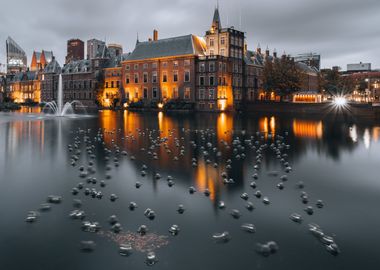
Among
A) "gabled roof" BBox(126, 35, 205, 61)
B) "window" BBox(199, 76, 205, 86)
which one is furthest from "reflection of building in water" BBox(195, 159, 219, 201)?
"gabled roof" BBox(126, 35, 205, 61)

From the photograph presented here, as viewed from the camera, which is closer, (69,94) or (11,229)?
(11,229)

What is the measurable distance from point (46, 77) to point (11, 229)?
135121mm

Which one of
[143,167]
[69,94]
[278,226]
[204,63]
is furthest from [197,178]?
[69,94]

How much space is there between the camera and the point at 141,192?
1112 cm

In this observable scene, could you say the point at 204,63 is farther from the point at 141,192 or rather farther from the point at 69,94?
the point at 141,192

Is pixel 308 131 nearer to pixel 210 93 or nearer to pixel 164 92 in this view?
pixel 210 93

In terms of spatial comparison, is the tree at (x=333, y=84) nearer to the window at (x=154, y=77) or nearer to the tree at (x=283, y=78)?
the tree at (x=283, y=78)

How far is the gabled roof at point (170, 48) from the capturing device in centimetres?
7906

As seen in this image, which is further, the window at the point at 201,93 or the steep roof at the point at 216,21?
the steep roof at the point at 216,21

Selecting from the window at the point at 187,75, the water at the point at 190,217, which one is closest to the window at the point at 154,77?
the window at the point at 187,75

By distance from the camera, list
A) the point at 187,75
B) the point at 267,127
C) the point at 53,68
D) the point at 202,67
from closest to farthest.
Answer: the point at 267,127, the point at 202,67, the point at 187,75, the point at 53,68

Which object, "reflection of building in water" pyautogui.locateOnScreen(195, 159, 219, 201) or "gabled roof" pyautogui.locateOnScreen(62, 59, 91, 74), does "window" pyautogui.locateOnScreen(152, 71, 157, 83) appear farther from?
"reflection of building in water" pyautogui.locateOnScreen(195, 159, 219, 201)

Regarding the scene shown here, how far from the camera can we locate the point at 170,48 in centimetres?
8238

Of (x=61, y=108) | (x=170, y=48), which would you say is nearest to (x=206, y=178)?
(x=170, y=48)
